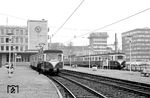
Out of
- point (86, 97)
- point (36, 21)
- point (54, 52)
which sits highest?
point (36, 21)

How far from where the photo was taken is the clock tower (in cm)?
4531

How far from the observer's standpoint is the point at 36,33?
45.7 meters

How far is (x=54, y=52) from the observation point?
1275 inches

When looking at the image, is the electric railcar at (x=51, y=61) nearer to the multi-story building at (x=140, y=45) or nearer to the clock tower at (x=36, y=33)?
the clock tower at (x=36, y=33)

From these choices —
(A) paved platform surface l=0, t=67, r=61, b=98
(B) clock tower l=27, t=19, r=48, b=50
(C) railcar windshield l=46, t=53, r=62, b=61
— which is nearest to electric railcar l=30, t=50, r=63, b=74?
(C) railcar windshield l=46, t=53, r=62, b=61

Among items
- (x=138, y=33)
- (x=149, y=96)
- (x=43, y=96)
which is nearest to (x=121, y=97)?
(x=149, y=96)

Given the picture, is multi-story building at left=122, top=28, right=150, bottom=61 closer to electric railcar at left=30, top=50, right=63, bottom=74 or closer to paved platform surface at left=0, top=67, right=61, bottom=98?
electric railcar at left=30, top=50, right=63, bottom=74

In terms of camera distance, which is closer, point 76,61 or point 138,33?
point 76,61

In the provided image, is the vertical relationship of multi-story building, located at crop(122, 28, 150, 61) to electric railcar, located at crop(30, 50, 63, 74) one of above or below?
above

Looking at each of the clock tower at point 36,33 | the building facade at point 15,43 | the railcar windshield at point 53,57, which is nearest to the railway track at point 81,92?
the railcar windshield at point 53,57

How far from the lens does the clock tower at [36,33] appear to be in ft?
149

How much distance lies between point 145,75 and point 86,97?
15579 mm

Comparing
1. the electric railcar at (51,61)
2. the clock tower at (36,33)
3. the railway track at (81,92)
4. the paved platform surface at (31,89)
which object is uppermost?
the clock tower at (36,33)

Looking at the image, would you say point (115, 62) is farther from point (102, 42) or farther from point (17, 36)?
point (102, 42)
